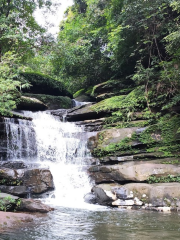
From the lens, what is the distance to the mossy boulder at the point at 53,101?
59.1 feet

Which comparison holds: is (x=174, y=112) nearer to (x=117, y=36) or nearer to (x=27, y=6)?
(x=117, y=36)

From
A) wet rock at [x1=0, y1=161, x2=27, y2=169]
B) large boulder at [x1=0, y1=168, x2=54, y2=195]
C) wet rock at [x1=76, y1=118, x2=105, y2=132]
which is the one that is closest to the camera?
large boulder at [x1=0, y1=168, x2=54, y2=195]

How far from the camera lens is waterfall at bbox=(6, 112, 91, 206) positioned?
379 inches

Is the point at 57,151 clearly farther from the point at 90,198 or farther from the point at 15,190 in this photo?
the point at 90,198

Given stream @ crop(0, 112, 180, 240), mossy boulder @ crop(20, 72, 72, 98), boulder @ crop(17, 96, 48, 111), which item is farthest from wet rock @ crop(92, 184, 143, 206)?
mossy boulder @ crop(20, 72, 72, 98)

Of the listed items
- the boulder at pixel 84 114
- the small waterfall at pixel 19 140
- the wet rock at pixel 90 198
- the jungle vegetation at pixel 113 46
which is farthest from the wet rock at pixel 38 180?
the boulder at pixel 84 114

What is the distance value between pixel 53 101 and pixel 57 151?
24.3 ft

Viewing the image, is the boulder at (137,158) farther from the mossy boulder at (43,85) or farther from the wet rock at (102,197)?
the mossy boulder at (43,85)

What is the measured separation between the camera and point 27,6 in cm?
1617

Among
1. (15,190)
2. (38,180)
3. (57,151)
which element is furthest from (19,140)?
(15,190)

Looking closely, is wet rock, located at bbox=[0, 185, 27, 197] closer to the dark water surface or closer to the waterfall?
the waterfall

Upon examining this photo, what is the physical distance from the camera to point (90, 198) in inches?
340

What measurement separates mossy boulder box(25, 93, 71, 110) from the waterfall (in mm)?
4652

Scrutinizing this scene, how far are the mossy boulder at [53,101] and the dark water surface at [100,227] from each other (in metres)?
12.2
